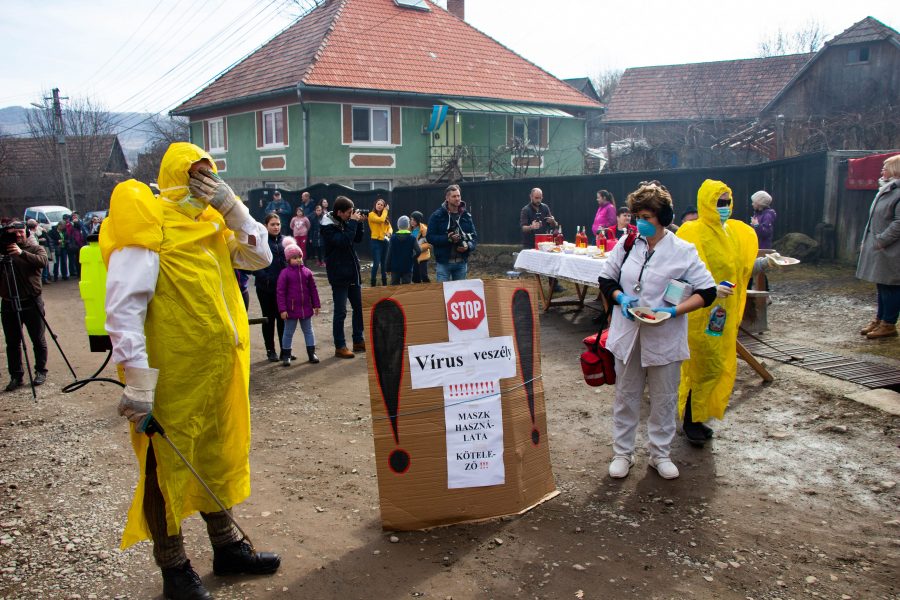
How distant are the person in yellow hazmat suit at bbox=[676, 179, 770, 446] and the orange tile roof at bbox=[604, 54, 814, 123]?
3281 cm

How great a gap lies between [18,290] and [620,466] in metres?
6.73

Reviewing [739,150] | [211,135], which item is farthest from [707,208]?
[211,135]

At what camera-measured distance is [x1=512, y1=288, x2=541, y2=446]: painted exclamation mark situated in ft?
13.8

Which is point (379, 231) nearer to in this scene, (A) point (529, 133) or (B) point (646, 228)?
(B) point (646, 228)

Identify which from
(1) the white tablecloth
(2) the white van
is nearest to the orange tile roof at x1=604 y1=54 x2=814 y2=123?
(2) the white van

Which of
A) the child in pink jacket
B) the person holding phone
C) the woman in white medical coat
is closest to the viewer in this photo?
the woman in white medical coat

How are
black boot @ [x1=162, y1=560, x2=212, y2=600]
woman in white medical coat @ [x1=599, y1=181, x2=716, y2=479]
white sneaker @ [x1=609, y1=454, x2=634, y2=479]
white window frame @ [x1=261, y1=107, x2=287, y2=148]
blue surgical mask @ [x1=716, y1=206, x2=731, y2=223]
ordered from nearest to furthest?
black boot @ [x1=162, y1=560, x2=212, y2=600]
woman in white medical coat @ [x1=599, y1=181, x2=716, y2=479]
white sneaker @ [x1=609, y1=454, x2=634, y2=479]
blue surgical mask @ [x1=716, y1=206, x2=731, y2=223]
white window frame @ [x1=261, y1=107, x2=287, y2=148]

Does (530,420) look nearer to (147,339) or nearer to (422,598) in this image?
(422,598)

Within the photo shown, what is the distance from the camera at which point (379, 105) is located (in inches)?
1050

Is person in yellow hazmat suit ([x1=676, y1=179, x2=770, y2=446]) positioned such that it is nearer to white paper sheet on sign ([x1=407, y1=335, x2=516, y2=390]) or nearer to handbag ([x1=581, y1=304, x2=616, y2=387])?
handbag ([x1=581, y1=304, x2=616, y2=387])

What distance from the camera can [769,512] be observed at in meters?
4.23

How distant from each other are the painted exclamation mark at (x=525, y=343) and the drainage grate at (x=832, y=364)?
3785 millimetres

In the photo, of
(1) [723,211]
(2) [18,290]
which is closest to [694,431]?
(1) [723,211]

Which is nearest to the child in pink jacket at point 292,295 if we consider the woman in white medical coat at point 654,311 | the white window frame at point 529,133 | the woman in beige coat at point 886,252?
the woman in white medical coat at point 654,311
